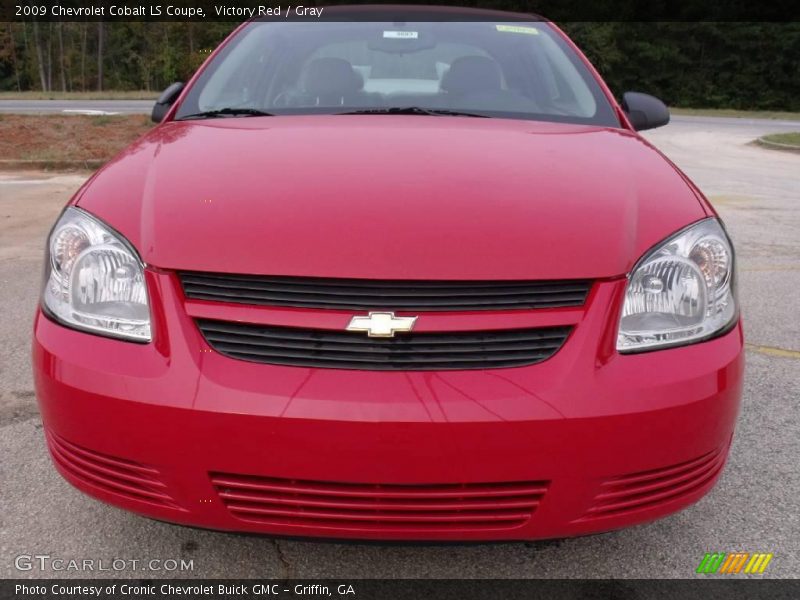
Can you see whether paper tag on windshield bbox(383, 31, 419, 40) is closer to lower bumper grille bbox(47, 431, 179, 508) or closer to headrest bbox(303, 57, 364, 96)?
headrest bbox(303, 57, 364, 96)

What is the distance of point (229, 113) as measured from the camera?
2506 mm

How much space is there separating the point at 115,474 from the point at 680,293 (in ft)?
4.26

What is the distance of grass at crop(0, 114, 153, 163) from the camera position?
390 inches

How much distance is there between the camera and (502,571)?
6.12 feet

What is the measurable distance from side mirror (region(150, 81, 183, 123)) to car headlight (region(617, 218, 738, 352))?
1.94 metres

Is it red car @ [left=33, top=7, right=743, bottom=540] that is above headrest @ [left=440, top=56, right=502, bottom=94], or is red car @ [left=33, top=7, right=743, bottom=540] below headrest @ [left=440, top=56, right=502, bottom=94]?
below

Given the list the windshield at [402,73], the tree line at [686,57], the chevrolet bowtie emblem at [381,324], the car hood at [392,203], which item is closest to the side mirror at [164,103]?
the windshield at [402,73]

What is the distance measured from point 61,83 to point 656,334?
65.8 metres

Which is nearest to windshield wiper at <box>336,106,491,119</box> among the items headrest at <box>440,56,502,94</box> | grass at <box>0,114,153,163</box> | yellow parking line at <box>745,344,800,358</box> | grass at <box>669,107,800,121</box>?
headrest at <box>440,56,502,94</box>

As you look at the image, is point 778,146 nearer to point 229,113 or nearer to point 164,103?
point 164,103

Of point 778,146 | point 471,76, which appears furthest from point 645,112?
point 778,146

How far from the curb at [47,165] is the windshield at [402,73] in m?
7.10

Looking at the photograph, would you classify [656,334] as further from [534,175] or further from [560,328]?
[534,175]

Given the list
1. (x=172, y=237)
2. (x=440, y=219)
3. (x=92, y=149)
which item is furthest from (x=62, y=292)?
(x=92, y=149)
